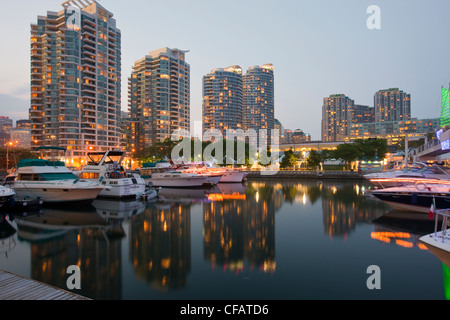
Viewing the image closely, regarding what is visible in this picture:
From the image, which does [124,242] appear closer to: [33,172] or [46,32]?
[33,172]

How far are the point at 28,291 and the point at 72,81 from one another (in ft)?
289

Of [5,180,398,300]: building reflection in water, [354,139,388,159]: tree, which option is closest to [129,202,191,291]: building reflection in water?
[5,180,398,300]: building reflection in water

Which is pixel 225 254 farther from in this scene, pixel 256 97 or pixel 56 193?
pixel 256 97

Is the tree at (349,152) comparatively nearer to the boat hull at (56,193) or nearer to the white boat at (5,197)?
the boat hull at (56,193)

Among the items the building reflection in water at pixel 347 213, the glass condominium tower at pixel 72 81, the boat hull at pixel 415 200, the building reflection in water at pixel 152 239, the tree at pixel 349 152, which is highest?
the glass condominium tower at pixel 72 81

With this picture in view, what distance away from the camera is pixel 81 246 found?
12.0m

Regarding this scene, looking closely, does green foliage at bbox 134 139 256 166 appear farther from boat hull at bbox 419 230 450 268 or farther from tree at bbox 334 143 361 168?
boat hull at bbox 419 230 450 268

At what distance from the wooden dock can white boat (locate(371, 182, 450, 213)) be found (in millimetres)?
18303

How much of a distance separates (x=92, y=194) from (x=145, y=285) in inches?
595

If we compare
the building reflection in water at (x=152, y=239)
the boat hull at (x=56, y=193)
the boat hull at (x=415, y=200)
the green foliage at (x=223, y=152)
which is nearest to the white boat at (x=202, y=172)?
the building reflection in water at (x=152, y=239)

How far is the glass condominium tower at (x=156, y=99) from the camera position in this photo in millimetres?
120000

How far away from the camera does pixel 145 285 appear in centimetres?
841

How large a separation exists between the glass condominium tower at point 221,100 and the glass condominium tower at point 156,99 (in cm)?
4046
